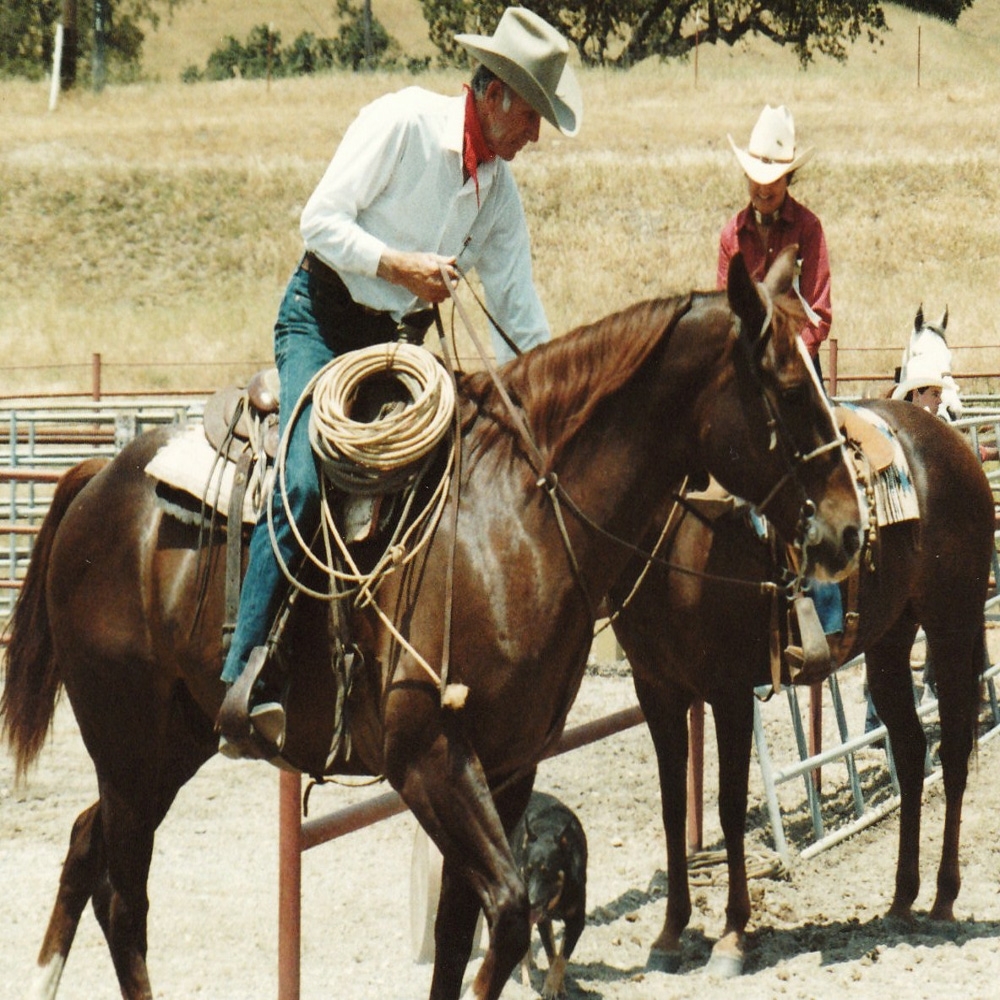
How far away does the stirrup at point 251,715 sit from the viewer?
11.7ft

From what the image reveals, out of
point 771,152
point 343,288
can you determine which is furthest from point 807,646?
point 343,288

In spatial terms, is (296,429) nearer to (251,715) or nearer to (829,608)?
(251,715)

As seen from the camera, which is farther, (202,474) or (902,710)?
(902,710)

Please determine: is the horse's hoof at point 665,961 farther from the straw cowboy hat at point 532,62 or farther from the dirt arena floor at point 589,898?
the straw cowboy hat at point 532,62

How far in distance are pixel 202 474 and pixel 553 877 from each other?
6.06 ft

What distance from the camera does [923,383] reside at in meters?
7.43

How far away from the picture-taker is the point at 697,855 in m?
6.07

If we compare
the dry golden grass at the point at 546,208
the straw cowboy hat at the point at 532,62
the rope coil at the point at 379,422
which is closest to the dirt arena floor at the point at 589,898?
the rope coil at the point at 379,422

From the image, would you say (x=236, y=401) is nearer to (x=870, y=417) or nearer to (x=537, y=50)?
(x=537, y=50)

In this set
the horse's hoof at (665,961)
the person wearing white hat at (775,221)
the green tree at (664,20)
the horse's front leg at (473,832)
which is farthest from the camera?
the green tree at (664,20)

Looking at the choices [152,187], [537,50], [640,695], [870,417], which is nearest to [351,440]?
[537,50]

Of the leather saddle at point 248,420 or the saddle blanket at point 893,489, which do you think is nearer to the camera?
the leather saddle at point 248,420

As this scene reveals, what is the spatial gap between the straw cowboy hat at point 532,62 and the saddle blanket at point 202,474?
1.20m

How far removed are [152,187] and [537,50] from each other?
3188 centimetres
